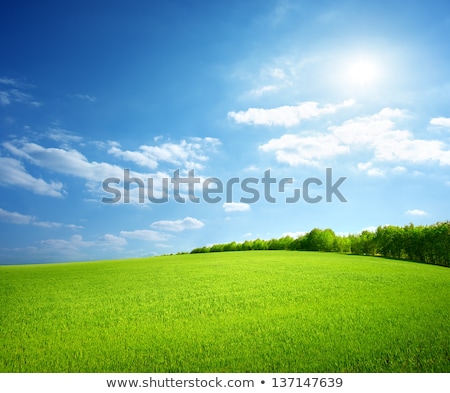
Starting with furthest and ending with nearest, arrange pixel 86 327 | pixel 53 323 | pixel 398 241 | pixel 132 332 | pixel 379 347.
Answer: pixel 398 241
pixel 53 323
pixel 86 327
pixel 132 332
pixel 379 347

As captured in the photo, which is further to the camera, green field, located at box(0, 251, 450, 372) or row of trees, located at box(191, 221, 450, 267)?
row of trees, located at box(191, 221, 450, 267)

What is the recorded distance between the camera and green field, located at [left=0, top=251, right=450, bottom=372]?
8492 mm

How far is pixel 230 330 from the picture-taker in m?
11.2

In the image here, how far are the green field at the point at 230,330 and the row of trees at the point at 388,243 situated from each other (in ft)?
150

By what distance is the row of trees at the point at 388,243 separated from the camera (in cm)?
5766

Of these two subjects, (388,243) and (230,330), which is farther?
(388,243)

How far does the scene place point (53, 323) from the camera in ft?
43.5

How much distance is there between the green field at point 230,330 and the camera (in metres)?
8.49

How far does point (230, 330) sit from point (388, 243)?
229 ft

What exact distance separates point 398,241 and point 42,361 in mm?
73895

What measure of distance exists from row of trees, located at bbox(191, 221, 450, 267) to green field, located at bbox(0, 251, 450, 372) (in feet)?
150

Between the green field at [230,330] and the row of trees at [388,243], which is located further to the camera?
the row of trees at [388,243]
